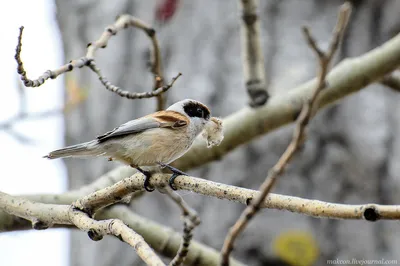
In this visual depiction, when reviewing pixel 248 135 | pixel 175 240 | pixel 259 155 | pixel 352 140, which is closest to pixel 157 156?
pixel 175 240

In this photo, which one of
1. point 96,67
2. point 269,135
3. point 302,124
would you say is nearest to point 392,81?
point 269,135

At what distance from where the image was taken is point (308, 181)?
2.97m

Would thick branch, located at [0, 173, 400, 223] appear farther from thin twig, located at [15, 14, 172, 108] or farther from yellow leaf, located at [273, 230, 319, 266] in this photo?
yellow leaf, located at [273, 230, 319, 266]

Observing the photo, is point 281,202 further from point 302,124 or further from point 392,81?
point 392,81

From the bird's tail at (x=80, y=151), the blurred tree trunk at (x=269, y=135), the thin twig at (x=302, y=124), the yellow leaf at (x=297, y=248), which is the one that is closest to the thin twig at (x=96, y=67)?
the bird's tail at (x=80, y=151)

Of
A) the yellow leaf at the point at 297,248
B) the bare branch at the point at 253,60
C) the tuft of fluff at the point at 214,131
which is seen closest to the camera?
the tuft of fluff at the point at 214,131

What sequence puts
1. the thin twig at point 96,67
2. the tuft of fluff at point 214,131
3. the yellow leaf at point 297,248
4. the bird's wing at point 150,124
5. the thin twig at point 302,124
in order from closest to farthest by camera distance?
the thin twig at point 302,124 → the thin twig at point 96,67 → the bird's wing at point 150,124 → the tuft of fluff at point 214,131 → the yellow leaf at point 297,248

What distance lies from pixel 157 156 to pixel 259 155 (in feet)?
4.08

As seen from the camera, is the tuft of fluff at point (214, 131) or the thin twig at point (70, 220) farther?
the tuft of fluff at point (214, 131)

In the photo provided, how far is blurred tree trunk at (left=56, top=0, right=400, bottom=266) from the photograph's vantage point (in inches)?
115

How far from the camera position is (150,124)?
198 centimetres

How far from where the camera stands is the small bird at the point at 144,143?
186cm

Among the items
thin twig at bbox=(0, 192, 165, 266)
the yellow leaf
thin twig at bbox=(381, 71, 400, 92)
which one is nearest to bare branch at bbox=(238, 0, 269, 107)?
thin twig at bbox=(381, 71, 400, 92)

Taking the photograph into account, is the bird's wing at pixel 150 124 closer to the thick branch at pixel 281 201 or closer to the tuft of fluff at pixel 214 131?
the tuft of fluff at pixel 214 131
